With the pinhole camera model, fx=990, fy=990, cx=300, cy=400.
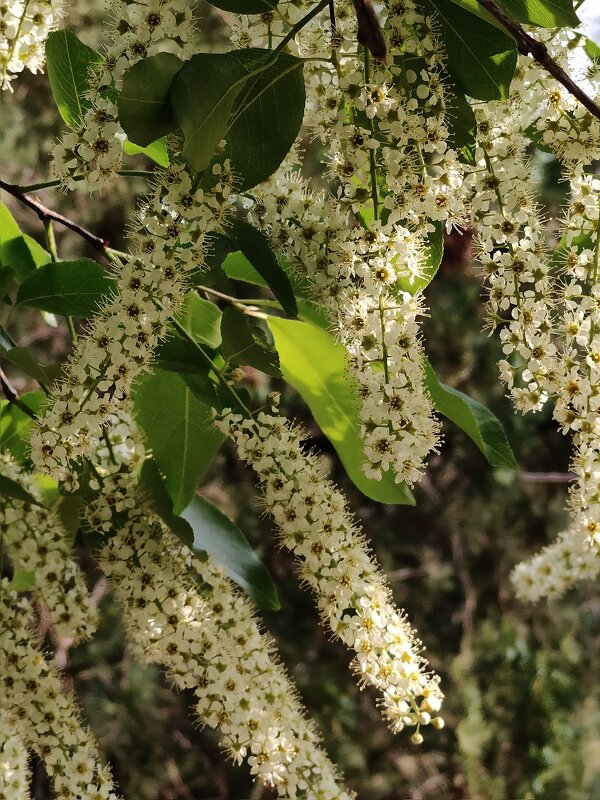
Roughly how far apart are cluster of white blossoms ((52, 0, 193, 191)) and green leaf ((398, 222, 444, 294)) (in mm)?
297

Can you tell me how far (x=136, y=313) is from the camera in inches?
35.1

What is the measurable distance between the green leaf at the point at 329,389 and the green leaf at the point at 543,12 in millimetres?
402

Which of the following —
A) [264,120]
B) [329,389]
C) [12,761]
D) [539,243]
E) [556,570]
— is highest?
[264,120]

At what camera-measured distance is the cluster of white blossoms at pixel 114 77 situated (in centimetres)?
86

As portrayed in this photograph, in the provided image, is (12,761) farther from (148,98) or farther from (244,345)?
(148,98)

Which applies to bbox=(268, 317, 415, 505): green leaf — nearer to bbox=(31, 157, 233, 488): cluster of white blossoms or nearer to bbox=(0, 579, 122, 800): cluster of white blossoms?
bbox=(31, 157, 233, 488): cluster of white blossoms

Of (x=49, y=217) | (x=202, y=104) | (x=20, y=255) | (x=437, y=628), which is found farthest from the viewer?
(x=437, y=628)

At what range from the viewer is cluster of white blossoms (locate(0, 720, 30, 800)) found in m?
1.27

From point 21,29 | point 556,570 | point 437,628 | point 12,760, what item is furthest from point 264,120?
point 437,628

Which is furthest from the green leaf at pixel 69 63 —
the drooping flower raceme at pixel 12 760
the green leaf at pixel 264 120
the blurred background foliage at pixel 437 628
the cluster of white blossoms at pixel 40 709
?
the blurred background foliage at pixel 437 628

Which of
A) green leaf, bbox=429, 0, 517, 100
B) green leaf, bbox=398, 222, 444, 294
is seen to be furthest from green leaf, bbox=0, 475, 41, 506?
green leaf, bbox=429, 0, 517, 100

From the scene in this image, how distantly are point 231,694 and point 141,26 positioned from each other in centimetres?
76

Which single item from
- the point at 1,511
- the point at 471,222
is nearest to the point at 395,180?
the point at 471,222

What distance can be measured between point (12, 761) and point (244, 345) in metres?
0.67
